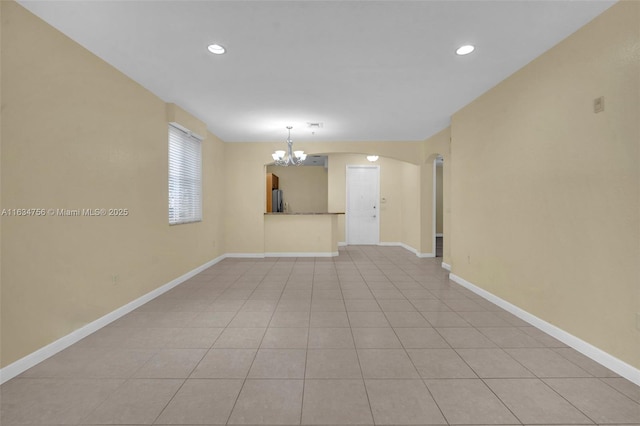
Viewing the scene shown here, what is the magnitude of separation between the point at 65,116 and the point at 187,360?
2226 millimetres

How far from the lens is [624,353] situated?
6.62ft

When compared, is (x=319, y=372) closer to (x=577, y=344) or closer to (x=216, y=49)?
(x=577, y=344)

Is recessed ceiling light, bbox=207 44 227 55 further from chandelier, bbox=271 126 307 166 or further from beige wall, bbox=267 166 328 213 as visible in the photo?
beige wall, bbox=267 166 328 213

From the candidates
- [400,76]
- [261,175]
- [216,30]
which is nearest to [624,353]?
[400,76]

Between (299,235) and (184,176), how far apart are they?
2.94 m

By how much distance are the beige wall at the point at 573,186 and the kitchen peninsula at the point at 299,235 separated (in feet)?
12.0

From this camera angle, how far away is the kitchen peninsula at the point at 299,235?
675cm

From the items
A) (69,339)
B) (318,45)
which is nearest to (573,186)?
(318,45)

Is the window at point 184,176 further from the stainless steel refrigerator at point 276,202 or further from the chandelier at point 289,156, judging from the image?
the stainless steel refrigerator at point 276,202

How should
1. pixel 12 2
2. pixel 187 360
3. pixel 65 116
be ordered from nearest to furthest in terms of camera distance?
1. pixel 12 2
2. pixel 187 360
3. pixel 65 116

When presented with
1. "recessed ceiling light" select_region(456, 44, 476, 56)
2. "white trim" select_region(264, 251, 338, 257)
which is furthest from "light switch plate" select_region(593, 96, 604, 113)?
"white trim" select_region(264, 251, 338, 257)

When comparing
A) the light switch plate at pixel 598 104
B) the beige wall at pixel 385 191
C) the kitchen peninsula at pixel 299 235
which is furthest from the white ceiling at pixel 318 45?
the beige wall at pixel 385 191

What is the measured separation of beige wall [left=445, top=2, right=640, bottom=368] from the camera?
2.01m

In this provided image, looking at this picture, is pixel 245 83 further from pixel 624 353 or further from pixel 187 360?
pixel 624 353
